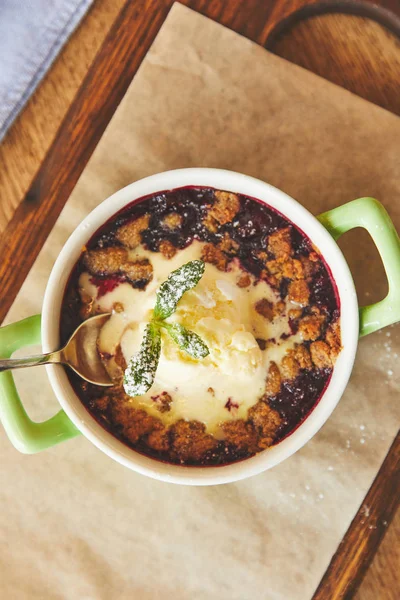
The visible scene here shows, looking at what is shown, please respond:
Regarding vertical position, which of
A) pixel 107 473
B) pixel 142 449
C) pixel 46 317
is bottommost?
pixel 107 473

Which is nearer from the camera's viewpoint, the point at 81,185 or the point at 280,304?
the point at 280,304

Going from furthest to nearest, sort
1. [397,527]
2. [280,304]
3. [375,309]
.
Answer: [397,527] < [280,304] < [375,309]

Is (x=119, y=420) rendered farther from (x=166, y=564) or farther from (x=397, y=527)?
(x=397, y=527)

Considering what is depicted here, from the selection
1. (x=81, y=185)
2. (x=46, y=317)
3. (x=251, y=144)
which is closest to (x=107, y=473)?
(x=46, y=317)

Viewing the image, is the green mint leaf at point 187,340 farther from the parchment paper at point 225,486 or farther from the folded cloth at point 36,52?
the folded cloth at point 36,52

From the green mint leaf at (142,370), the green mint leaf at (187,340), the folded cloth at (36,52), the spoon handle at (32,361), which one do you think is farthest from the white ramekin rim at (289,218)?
the folded cloth at (36,52)

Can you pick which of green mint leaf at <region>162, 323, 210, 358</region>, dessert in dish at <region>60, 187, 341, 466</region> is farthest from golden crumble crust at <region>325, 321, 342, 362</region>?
green mint leaf at <region>162, 323, 210, 358</region>

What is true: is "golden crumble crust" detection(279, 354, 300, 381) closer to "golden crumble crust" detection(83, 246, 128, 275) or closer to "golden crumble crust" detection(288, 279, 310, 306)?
"golden crumble crust" detection(288, 279, 310, 306)

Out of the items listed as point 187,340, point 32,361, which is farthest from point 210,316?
point 32,361
